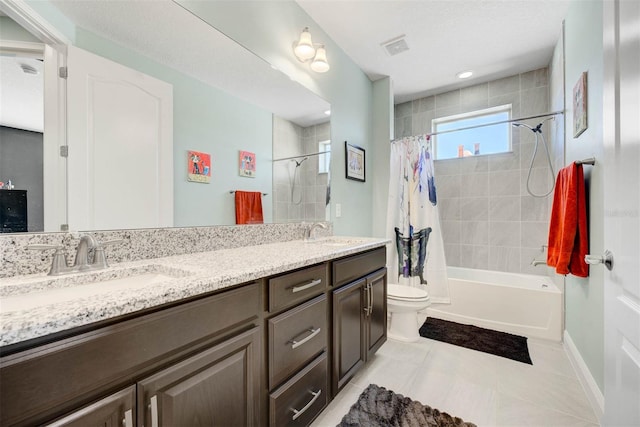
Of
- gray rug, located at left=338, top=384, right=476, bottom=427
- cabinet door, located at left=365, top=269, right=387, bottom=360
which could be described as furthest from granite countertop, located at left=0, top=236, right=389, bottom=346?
gray rug, located at left=338, top=384, right=476, bottom=427

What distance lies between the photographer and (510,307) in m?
2.32

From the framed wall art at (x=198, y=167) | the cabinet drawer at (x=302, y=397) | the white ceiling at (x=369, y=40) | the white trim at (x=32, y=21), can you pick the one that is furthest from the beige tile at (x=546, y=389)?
the white trim at (x=32, y=21)

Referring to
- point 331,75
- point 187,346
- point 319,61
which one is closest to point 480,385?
point 187,346

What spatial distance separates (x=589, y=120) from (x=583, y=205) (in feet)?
1.62

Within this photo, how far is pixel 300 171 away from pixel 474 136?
2362 mm

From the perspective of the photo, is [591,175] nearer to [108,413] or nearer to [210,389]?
[210,389]

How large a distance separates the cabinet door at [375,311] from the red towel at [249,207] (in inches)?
31.5

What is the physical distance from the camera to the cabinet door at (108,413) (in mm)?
522

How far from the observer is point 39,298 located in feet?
2.32

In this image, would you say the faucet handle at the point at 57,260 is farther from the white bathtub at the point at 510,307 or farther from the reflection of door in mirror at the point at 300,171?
the white bathtub at the point at 510,307

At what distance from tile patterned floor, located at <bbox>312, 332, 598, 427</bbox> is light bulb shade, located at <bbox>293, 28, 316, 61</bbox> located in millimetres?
2208

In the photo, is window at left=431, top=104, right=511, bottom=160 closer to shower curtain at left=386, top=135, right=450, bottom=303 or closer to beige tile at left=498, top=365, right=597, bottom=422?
shower curtain at left=386, top=135, right=450, bottom=303

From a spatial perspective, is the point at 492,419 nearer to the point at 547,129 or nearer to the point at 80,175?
the point at 80,175

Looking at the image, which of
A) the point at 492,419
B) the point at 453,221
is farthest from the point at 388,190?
the point at 492,419
